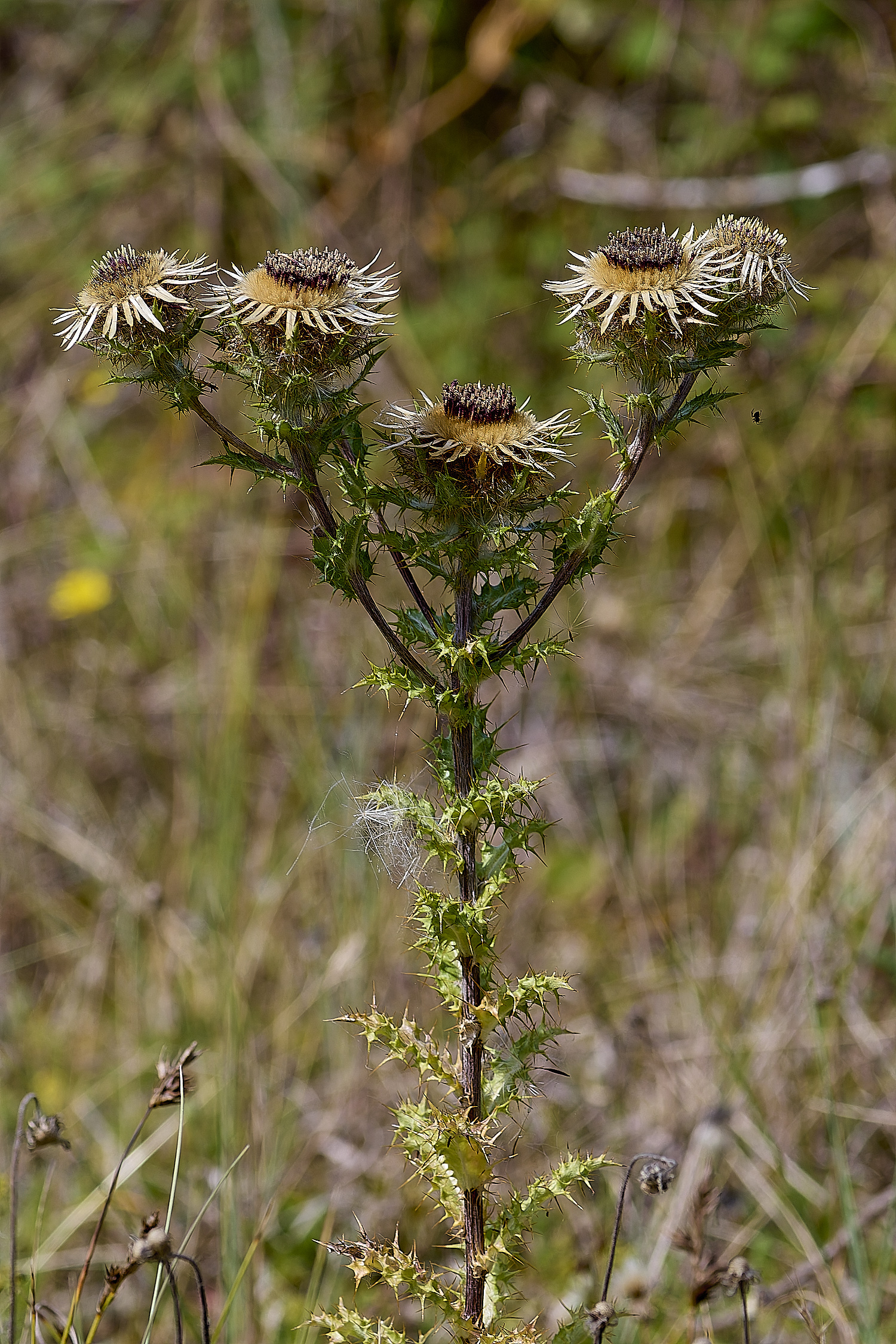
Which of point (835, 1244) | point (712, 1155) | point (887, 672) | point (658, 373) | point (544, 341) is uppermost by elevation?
point (544, 341)

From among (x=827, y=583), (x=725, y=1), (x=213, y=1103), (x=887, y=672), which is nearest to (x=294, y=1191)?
(x=213, y=1103)

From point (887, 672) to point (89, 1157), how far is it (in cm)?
265

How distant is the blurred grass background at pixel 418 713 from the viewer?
252cm

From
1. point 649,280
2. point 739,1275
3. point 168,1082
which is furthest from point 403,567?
point 739,1275

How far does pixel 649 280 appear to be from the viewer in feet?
4.58

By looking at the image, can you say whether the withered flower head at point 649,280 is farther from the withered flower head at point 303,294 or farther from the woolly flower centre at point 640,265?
the withered flower head at point 303,294

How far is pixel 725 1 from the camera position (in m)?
4.73

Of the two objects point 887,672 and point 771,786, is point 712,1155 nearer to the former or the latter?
point 771,786

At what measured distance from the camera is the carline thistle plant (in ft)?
4.57

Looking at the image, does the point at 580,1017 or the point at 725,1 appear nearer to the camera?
the point at 580,1017

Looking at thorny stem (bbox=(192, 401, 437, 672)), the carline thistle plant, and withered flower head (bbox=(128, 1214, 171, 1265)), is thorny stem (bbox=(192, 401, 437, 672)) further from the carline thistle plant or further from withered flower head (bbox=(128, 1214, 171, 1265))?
withered flower head (bbox=(128, 1214, 171, 1265))

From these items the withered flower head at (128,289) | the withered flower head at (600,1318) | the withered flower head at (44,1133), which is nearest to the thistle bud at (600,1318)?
the withered flower head at (600,1318)

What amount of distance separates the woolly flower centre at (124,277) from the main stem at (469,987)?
533 millimetres

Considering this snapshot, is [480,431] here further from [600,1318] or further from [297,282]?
[600,1318]
